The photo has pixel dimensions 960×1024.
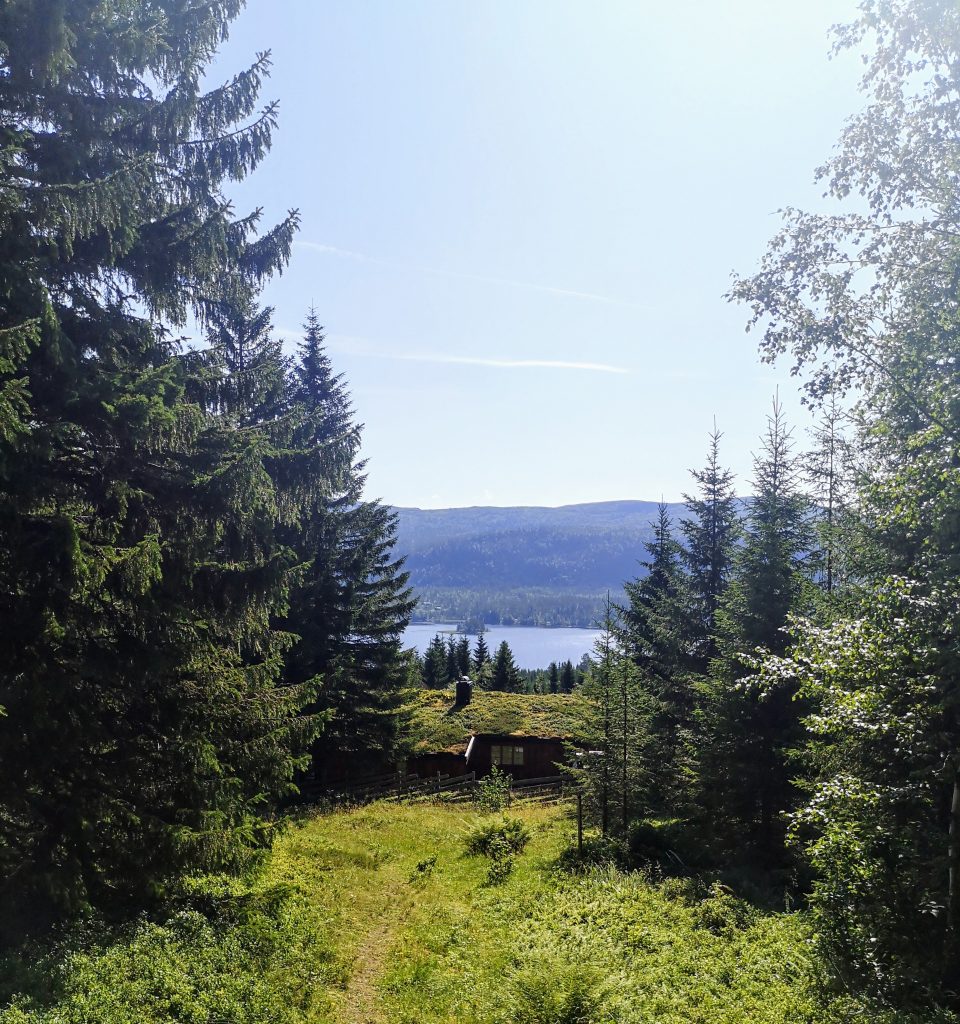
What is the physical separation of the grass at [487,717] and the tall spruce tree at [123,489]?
23.1 metres

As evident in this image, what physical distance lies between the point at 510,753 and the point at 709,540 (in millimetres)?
18711

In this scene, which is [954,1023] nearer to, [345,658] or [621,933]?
[621,933]

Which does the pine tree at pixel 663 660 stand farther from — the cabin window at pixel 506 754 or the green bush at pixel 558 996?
the cabin window at pixel 506 754

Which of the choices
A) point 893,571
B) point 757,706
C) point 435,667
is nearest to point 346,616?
point 757,706

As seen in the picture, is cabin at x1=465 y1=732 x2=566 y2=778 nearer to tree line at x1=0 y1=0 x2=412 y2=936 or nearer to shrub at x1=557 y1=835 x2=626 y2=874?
shrub at x1=557 y1=835 x2=626 y2=874

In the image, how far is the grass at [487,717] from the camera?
122 ft

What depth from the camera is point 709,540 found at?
25266 millimetres

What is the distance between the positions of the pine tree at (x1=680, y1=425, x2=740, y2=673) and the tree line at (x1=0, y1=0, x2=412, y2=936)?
15.5 metres

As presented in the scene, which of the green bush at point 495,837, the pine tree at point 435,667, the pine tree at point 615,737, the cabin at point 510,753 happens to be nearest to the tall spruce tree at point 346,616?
the green bush at point 495,837

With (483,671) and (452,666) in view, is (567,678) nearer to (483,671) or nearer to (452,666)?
(452,666)

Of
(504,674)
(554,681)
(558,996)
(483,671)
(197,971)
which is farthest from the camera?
(554,681)

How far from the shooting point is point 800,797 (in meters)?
15.7

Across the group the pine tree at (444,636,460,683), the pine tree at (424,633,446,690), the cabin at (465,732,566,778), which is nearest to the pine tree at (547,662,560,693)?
the pine tree at (444,636,460,683)

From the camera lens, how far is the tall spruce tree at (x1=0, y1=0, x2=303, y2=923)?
27.4 feet
